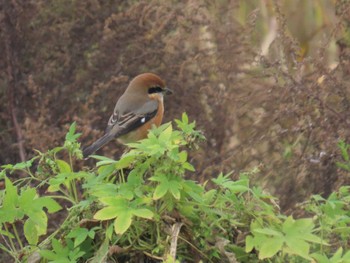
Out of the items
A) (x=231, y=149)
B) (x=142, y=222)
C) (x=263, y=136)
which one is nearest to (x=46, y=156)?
(x=142, y=222)

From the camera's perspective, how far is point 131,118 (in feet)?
23.8

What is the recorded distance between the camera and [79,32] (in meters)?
8.70

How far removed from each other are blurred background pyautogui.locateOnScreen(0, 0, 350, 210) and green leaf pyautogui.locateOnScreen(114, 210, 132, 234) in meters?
4.89

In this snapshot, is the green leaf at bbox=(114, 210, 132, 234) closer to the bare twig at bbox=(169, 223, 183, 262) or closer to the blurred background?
the bare twig at bbox=(169, 223, 183, 262)

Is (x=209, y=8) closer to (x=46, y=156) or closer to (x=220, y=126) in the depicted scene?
(x=220, y=126)

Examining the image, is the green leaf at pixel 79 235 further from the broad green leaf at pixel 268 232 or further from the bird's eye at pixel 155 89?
the bird's eye at pixel 155 89

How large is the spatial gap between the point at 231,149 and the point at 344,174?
1636mm

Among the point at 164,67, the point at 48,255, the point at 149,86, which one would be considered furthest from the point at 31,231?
the point at 164,67

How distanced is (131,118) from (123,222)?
4.62m

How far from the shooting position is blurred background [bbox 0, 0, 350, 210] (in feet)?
25.7

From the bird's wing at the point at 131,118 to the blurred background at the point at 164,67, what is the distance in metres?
0.40

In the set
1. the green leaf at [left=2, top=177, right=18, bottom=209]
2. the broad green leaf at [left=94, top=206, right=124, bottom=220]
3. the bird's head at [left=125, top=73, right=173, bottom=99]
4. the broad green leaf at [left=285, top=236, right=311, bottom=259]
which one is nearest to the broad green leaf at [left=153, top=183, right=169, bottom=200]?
the broad green leaf at [left=94, top=206, right=124, bottom=220]

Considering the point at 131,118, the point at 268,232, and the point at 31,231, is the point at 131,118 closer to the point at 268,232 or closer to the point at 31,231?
the point at 31,231

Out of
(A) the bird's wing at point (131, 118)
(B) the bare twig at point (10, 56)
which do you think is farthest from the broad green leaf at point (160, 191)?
(B) the bare twig at point (10, 56)
